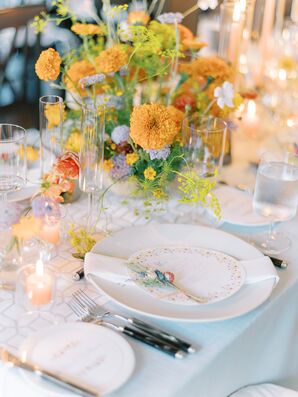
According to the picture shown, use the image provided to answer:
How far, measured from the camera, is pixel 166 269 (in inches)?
50.7

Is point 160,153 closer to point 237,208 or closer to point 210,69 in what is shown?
point 237,208

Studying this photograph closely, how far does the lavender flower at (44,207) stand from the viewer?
4.03 feet

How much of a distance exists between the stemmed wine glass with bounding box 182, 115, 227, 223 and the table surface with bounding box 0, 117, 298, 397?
142 millimetres

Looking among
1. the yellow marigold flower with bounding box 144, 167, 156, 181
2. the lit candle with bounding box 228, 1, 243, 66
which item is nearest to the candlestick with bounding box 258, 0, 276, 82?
the lit candle with bounding box 228, 1, 243, 66

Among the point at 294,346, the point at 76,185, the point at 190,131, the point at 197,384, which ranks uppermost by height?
the point at 190,131

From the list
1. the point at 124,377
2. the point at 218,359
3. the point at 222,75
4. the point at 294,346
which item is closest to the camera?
the point at 124,377

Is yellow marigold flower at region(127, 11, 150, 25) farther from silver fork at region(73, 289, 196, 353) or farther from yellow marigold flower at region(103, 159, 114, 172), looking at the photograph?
silver fork at region(73, 289, 196, 353)

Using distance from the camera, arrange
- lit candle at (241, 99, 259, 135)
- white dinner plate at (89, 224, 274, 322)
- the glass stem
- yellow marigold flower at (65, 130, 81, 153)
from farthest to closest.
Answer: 1. lit candle at (241, 99, 259, 135)
2. yellow marigold flower at (65, 130, 81, 153)
3. the glass stem
4. white dinner plate at (89, 224, 274, 322)

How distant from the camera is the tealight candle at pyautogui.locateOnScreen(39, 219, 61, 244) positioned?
1.26 meters

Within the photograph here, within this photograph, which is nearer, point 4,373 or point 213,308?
point 4,373

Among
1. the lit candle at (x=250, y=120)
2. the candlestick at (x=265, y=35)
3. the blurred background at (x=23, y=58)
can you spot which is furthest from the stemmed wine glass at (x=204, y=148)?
the blurred background at (x=23, y=58)

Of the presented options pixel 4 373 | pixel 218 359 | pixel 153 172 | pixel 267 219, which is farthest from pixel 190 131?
pixel 4 373

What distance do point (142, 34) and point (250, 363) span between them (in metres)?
0.79

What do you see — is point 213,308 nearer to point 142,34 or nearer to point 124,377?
point 124,377
